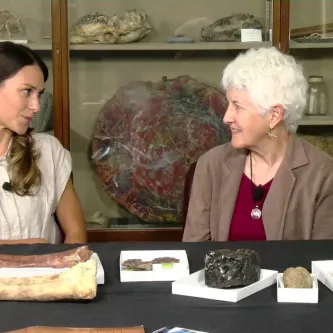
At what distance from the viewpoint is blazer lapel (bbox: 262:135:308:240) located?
8.00ft

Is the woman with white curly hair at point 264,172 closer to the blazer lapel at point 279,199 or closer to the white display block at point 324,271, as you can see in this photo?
the blazer lapel at point 279,199

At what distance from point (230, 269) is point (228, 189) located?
85 centimetres

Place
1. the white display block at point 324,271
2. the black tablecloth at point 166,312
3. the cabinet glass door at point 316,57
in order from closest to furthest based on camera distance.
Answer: the black tablecloth at point 166,312 → the white display block at point 324,271 → the cabinet glass door at point 316,57

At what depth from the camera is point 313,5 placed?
3.98 metres

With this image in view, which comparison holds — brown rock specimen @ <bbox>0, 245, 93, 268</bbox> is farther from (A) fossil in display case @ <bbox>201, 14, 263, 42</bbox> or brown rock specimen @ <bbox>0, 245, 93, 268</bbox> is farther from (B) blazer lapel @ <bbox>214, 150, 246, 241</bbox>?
(A) fossil in display case @ <bbox>201, 14, 263, 42</bbox>

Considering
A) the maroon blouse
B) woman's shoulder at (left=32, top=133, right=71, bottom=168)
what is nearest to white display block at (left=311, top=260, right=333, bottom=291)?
the maroon blouse

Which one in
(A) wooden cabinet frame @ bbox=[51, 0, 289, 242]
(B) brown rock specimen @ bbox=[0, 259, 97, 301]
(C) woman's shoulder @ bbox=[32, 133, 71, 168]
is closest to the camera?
(B) brown rock specimen @ bbox=[0, 259, 97, 301]

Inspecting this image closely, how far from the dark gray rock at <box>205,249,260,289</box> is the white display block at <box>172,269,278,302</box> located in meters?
0.02

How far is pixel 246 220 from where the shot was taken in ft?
8.18

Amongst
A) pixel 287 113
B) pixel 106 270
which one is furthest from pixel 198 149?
pixel 106 270

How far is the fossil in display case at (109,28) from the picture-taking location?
3865 mm

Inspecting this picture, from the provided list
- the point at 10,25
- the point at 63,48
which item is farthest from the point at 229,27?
the point at 10,25

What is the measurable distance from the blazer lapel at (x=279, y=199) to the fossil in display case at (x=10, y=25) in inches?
75.4

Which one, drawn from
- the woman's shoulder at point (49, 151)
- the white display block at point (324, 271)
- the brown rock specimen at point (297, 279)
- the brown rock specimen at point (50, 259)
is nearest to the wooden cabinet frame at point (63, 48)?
the woman's shoulder at point (49, 151)
